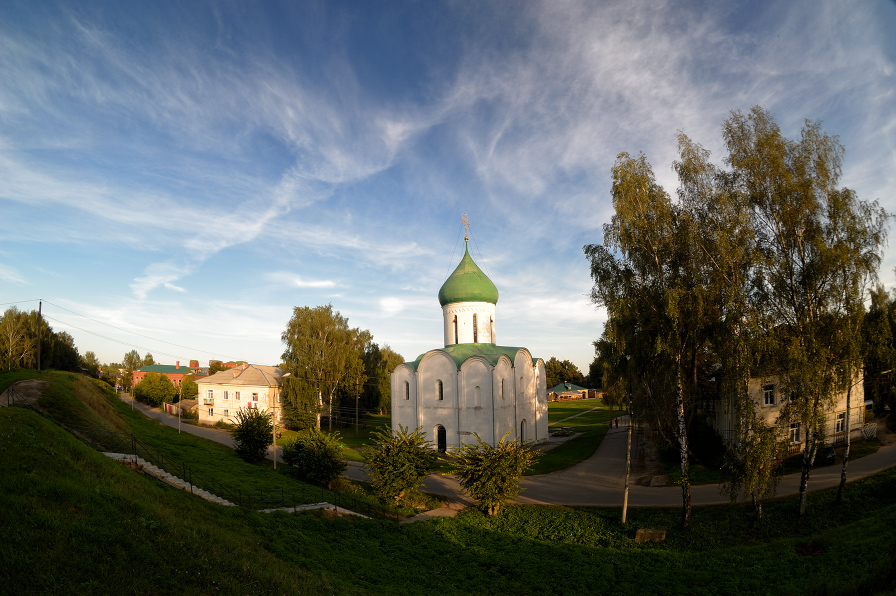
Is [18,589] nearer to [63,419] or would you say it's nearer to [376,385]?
[63,419]

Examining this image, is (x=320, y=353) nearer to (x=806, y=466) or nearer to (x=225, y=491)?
(x=225, y=491)

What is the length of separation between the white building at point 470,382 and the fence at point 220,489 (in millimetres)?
10693

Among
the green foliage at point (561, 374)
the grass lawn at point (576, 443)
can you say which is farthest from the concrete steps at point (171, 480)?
the green foliage at point (561, 374)

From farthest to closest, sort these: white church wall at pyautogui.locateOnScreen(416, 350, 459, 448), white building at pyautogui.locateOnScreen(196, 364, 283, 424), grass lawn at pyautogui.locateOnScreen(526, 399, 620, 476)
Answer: white building at pyautogui.locateOnScreen(196, 364, 283, 424) → white church wall at pyautogui.locateOnScreen(416, 350, 459, 448) → grass lawn at pyautogui.locateOnScreen(526, 399, 620, 476)

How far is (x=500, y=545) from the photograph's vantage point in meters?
15.6

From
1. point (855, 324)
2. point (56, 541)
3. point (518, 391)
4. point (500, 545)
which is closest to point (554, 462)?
point (518, 391)

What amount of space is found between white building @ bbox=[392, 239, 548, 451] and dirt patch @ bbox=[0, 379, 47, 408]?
18.3 metres

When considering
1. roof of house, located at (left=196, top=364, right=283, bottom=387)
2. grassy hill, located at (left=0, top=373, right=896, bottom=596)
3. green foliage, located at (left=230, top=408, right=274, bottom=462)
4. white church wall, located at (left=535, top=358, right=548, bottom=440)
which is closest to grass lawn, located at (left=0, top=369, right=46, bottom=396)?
grassy hill, located at (left=0, top=373, right=896, bottom=596)

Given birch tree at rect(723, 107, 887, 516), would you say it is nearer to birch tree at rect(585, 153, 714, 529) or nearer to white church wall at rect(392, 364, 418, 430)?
birch tree at rect(585, 153, 714, 529)

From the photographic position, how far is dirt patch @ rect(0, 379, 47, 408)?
1972cm

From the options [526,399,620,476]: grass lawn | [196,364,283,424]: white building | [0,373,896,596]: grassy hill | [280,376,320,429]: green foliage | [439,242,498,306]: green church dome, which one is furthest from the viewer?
[196,364,283,424]: white building

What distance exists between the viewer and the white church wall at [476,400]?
2998 cm

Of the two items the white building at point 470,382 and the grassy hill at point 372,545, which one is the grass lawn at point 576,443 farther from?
the grassy hill at point 372,545

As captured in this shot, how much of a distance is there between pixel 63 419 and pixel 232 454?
10501 millimetres
